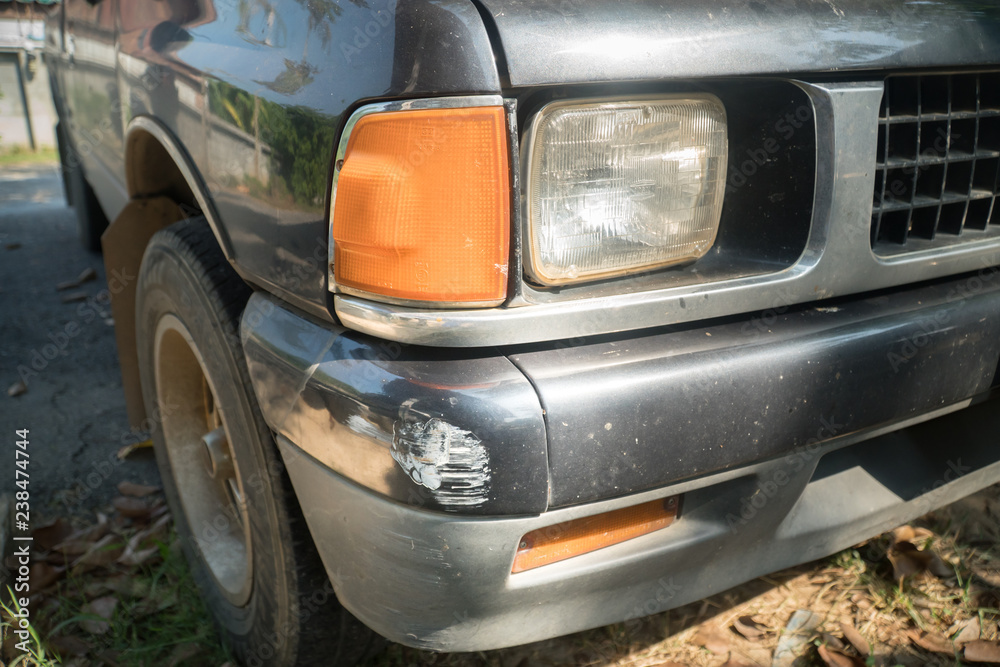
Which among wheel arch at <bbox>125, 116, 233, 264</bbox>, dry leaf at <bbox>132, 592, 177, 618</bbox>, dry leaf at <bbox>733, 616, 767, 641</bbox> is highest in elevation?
wheel arch at <bbox>125, 116, 233, 264</bbox>

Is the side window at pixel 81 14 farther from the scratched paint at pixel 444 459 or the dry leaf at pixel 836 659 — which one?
the dry leaf at pixel 836 659

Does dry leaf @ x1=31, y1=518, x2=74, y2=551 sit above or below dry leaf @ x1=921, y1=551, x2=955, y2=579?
below

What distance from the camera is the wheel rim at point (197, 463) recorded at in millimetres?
1720

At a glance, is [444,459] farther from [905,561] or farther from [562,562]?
[905,561]

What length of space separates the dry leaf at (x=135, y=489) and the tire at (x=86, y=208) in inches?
102

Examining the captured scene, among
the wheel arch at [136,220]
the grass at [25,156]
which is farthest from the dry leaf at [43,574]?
the grass at [25,156]

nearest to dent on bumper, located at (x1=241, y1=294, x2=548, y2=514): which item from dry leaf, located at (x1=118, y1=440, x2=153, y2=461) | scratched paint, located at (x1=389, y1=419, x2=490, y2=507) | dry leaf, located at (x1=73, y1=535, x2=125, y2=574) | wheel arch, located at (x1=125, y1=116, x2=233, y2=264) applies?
scratched paint, located at (x1=389, y1=419, x2=490, y2=507)

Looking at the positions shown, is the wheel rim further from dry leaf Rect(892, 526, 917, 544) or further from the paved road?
dry leaf Rect(892, 526, 917, 544)

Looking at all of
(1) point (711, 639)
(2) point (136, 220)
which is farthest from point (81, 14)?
(1) point (711, 639)

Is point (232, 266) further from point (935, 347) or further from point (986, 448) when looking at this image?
point (986, 448)

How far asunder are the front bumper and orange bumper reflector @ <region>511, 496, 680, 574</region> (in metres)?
0.02

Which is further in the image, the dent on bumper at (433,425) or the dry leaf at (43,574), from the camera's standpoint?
the dry leaf at (43,574)

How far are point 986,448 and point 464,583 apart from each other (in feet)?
3.70

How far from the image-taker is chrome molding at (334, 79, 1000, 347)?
0.95 m
